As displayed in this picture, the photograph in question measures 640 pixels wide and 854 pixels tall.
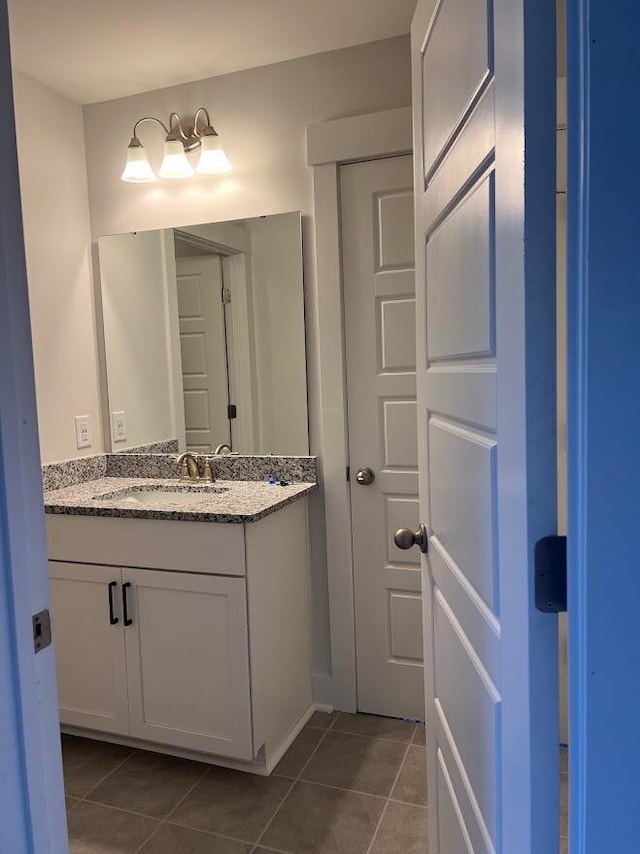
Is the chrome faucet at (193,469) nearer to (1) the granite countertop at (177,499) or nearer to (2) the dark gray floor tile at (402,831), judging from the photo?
(1) the granite countertop at (177,499)

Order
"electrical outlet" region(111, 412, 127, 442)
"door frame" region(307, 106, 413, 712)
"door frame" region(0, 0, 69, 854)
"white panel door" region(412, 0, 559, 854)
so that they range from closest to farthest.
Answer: "white panel door" region(412, 0, 559, 854)
"door frame" region(0, 0, 69, 854)
"door frame" region(307, 106, 413, 712)
"electrical outlet" region(111, 412, 127, 442)

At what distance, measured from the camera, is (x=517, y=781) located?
725 mm

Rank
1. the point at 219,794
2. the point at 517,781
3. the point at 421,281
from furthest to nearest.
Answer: the point at 219,794 < the point at 421,281 < the point at 517,781

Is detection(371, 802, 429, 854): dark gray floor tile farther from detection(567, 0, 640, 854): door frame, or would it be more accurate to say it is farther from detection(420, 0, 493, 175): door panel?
detection(420, 0, 493, 175): door panel

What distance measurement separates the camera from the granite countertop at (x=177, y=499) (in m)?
1.85


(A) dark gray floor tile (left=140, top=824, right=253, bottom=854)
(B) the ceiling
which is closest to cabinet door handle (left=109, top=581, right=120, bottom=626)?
(A) dark gray floor tile (left=140, top=824, right=253, bottom=854)

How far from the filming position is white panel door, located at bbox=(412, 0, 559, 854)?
0.65 meters

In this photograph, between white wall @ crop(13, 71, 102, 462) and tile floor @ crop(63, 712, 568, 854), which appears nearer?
tile floor @ crop(63, 712, 568, 854)

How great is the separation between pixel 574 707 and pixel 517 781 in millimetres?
193

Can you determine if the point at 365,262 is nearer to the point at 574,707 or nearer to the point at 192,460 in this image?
the point at 192,460

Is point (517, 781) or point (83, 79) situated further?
point (83, 79)

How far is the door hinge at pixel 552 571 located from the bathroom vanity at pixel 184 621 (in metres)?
1.20

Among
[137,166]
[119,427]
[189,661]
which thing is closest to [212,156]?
[137,166]

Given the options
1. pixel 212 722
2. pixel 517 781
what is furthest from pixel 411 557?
pixel 517 781
